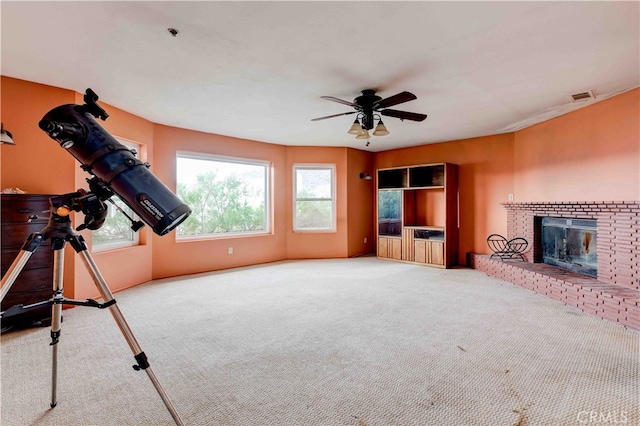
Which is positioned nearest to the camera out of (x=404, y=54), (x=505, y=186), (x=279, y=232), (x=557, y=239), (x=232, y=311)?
(x=404, y=54)

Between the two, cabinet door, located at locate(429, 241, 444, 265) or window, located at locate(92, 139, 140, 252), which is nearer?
window, located at locate(92, 139, 140, 252)

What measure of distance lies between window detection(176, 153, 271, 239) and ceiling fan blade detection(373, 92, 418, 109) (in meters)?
3.00

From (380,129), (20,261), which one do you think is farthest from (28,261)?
(380,129)

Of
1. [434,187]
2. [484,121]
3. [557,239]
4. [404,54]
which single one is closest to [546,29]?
[404,54]

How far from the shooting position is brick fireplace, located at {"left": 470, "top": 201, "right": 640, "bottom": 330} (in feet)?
9.04

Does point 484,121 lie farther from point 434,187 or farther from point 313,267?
point 313,267

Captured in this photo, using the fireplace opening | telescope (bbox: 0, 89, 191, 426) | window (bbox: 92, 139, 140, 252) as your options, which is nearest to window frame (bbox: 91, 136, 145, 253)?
window (bbox: 92, 139, 140, 252)

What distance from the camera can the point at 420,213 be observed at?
231 inches

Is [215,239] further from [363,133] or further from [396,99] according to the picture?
[396,99]

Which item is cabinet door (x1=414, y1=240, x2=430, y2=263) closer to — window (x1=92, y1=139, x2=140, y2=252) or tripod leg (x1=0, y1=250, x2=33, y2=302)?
window (x1=92, y1=139, x2=140, y2=252)

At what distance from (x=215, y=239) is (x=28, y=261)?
240 cm

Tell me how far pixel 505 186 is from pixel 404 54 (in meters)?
3.52

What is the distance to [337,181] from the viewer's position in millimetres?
5953

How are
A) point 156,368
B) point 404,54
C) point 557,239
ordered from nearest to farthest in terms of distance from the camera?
point 156,368 → point 404,54 → point 557,239
